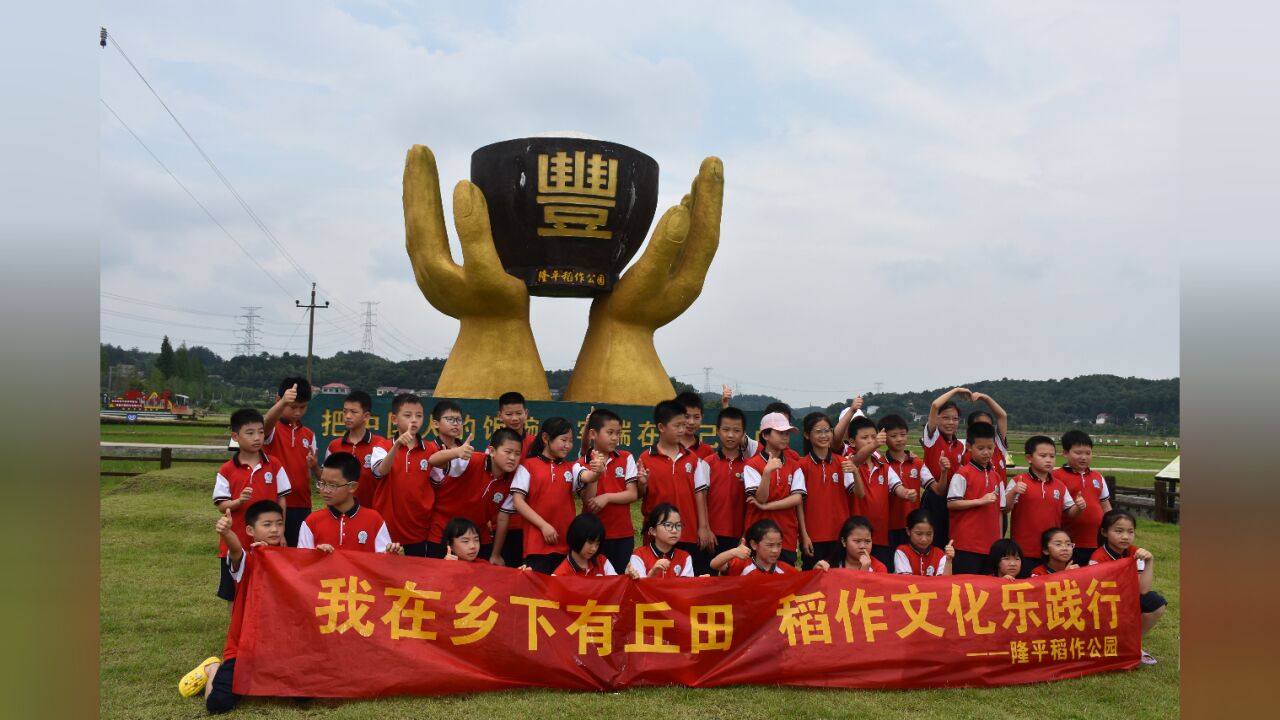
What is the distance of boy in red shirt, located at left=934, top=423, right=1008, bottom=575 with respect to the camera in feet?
18.8

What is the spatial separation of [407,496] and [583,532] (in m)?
1.40

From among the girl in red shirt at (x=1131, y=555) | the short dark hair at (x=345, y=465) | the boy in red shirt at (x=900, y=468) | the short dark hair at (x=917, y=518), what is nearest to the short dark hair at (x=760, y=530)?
the short dark hair at (x=917, y=518)

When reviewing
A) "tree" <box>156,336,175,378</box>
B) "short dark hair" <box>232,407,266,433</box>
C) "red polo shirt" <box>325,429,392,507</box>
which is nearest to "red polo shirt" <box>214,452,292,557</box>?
"short dark hair" <box>232,407,266,433</box>

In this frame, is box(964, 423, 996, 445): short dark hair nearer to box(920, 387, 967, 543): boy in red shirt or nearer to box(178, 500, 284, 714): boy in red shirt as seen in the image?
box(920, 387, 967, 543): boy in red shirt

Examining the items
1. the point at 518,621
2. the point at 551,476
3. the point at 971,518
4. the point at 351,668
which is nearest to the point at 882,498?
the point at 971,518

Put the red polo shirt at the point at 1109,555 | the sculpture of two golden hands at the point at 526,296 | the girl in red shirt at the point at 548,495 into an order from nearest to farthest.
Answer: the girl in red shirt at the point at 548,495, the red polo shirt at the point at 1109,555, the sculpture of two golden hands at the point at 526,296

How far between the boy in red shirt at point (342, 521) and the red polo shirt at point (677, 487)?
1.68 metres

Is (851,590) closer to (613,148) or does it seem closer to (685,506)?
(685,506)

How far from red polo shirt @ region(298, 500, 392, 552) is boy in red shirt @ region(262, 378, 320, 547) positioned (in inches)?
27.4

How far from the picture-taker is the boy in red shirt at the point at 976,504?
5.72m

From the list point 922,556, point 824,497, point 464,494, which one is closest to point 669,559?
point 824,497

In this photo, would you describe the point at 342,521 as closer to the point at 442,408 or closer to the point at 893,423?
the point at 442,408

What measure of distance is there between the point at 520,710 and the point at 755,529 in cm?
173

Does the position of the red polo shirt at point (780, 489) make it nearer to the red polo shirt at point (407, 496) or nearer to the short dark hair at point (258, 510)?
the red polo shirt at point (407, 496)
